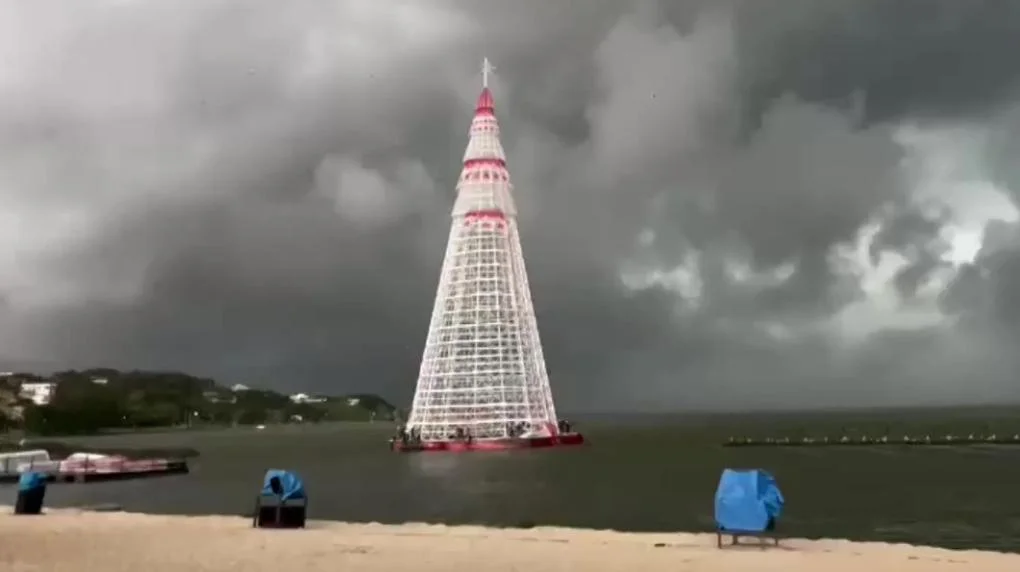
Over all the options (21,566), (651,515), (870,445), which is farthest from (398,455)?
(21,566)

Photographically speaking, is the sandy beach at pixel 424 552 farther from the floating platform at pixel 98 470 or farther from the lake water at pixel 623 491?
the floating platform at pixel 98 470

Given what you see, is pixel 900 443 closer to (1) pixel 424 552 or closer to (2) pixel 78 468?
(2) pixel 78 468

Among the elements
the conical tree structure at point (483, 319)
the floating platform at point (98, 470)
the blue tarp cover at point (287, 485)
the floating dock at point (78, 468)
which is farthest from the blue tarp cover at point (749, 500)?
the conical tree structure at point (483, 319)

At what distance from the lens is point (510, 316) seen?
265ft

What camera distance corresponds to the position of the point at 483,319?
8000 cm

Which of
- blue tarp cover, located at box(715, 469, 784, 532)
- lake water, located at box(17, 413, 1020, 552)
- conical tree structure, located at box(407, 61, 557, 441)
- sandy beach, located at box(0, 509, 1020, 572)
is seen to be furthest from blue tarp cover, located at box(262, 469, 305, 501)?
conical tree structure, located at box(407, 61, 557, 441)

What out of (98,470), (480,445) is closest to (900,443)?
(480,445)

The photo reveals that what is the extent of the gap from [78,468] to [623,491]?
39599 mm

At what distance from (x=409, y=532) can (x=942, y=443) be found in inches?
3628

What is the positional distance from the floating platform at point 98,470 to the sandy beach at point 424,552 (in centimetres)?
4726

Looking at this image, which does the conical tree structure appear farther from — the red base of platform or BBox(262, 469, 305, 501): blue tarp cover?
BBox(262, 469, 305, 501): blue tarp cover

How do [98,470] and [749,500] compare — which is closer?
[749,500]

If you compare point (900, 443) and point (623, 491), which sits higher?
point (900, 443)

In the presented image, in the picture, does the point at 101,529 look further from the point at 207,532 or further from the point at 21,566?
the point at 21,566
